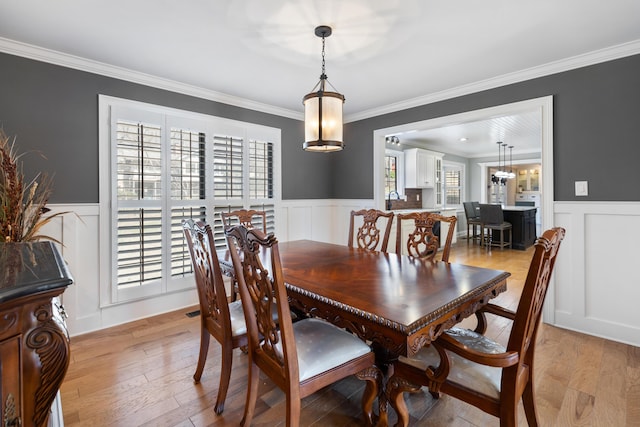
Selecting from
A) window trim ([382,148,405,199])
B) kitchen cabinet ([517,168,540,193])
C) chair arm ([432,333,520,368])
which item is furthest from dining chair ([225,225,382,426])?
kitchen cabinet ([517,168,540,193])

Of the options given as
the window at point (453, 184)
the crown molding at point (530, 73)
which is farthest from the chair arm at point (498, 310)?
the window at point (453, 184)

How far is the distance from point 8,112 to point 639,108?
5.02m

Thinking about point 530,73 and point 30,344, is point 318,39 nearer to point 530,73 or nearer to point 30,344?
point 530,73

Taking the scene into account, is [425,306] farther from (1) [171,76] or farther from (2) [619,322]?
(1) [171,76]

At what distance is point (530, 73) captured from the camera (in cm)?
295

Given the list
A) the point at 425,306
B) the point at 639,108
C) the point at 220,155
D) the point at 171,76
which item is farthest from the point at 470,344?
the point at 171,76

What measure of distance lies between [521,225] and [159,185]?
6.92 metres

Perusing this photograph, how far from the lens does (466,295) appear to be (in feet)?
4.66

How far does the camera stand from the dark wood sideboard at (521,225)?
6633 millimetres

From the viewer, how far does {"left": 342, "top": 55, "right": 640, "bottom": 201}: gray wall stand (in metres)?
2.53

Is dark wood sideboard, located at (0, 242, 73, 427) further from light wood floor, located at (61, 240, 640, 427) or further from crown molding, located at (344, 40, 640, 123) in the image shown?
crown molding, located at (344, 40, 640, 123)

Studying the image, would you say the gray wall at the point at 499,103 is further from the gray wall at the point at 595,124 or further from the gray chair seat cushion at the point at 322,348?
the gray chair seat cushion at the point at 322,348

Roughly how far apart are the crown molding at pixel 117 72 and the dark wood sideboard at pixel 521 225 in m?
5.72

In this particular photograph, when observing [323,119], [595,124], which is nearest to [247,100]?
[323,119]
